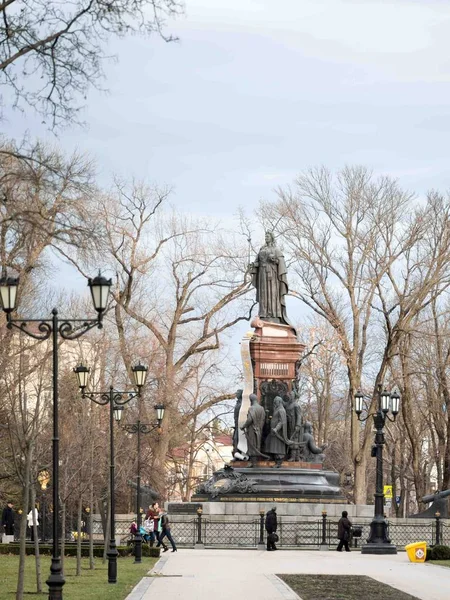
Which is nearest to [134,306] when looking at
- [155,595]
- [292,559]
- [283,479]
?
[283,479]

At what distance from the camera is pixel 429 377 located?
59.7 meters

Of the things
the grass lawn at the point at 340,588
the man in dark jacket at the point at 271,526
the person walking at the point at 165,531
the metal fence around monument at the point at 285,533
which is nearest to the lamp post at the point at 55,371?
the grass lawn at the point at 340,588

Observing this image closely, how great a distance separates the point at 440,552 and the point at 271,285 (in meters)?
14.0

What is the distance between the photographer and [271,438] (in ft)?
140

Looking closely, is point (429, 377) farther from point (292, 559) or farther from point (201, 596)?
point (201, 596)

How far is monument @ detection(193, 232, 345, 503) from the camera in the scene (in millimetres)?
41406

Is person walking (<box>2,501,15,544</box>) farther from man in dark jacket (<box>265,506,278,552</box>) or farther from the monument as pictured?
man in dark jacket (<box>265,506,278,552</box>)

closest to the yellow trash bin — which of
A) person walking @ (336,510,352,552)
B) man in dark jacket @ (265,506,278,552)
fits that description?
person walking @ (336,510,352,552)

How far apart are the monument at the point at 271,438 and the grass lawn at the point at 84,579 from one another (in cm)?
824

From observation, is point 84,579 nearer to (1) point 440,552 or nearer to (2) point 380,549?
(1) point 440,552

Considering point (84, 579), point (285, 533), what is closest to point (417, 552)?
point (285, 533)

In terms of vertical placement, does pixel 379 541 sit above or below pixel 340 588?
above

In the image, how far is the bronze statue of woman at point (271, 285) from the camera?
4459 cm

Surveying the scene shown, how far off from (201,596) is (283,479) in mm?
20792
